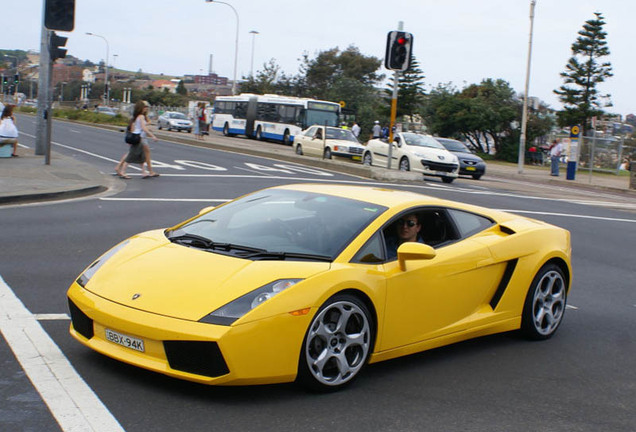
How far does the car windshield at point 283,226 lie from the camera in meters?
5.05

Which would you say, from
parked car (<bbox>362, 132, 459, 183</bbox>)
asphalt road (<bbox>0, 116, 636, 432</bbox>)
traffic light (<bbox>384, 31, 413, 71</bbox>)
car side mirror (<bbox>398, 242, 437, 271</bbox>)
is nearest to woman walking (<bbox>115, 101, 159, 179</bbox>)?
traffic light (<bbox>384, 31, 413, 71</bbox>)

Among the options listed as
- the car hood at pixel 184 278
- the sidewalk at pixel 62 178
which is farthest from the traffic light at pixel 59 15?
the car hood at pixel 184 278

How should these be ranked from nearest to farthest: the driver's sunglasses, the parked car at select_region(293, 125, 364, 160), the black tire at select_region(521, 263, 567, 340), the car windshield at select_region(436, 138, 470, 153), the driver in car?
the driver in car
the driver's sunglasses
the black tire at select_region(521, 263, 567, 340)
the car windshield at select_region(436, 138, 470, 153)
the parked car at select_region(293, 125, 364, 160)

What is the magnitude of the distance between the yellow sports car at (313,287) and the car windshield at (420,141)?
20.8 m

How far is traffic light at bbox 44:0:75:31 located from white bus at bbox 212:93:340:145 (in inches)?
1163

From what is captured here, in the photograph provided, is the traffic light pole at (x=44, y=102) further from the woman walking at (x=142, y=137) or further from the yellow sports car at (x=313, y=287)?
the yellow sports car at (x=313, y=287)

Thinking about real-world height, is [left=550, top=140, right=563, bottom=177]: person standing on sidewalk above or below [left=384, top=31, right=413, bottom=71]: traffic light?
below

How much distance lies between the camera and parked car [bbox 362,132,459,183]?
25.7 metres

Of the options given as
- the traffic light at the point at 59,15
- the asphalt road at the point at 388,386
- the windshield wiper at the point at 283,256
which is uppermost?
the traffic light at the point at 59,15

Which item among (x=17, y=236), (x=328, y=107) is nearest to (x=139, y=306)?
(x=17, y=236)

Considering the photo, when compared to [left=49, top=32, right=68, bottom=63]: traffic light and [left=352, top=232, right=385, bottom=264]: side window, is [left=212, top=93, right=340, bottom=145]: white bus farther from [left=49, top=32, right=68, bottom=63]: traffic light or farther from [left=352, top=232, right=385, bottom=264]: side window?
[left=352, top=232, right=385, bottom=264]: side window

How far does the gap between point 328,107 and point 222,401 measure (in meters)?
45.1

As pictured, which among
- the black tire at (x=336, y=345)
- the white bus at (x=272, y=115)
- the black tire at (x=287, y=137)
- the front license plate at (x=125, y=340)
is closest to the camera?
the front license plate at (x=125, y=340)

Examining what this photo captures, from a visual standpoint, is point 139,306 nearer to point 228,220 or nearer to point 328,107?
point 228,220
